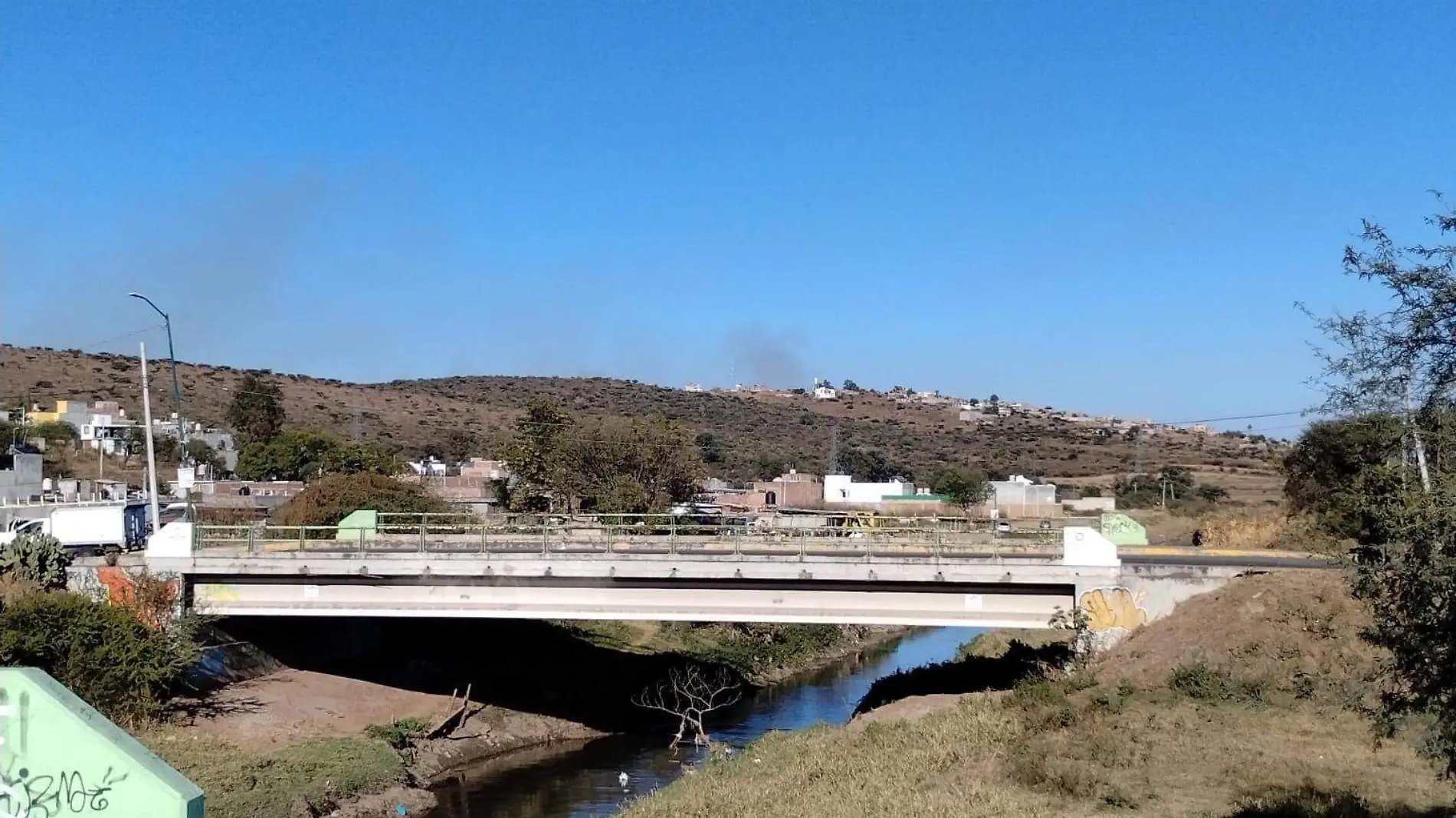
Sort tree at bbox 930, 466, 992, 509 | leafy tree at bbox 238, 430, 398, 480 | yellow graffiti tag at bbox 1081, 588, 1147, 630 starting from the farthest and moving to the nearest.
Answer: tree at bbox 930, 466, 992, 509
leafy tree at bbox 238, 430, 398, 480
yellow graffiti tag at bbox 1081, 588, 1147, 630

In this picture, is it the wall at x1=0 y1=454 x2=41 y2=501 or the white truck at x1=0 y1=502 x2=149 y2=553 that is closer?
the white truck at x1=0 y1=502 x2=149 y2=553

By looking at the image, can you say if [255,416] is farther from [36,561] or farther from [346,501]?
[36,561]

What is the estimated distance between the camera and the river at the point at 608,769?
28828mm

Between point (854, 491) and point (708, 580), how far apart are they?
55079 millimetres

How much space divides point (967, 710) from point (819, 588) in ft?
16.3

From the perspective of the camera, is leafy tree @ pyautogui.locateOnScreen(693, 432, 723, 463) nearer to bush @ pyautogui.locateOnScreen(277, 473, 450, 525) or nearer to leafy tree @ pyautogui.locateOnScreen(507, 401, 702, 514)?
leafy tree @ pyautogui.locateOnScreen(507, 401, 702, 514)

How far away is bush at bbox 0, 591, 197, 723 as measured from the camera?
27.4 m

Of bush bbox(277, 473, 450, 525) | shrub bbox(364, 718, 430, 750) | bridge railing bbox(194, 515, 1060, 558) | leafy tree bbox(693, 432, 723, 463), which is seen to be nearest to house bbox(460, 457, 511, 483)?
bush bbox(277, 473, 450, 525)

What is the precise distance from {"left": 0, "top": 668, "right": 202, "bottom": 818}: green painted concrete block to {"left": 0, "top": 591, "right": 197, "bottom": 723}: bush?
1983 centimetres

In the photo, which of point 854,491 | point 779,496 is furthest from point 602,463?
point 854,491

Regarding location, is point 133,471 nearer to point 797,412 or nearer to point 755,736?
point 755,736

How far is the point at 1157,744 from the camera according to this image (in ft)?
75.0

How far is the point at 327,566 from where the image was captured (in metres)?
31.3

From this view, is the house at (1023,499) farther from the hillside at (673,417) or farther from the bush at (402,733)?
the bush at (402,733)
